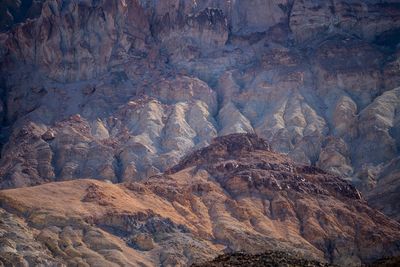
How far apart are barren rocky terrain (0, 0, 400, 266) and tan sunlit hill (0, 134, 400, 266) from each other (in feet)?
0.85

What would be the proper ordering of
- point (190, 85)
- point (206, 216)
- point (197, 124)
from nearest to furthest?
point (206, 216) → point (197, 124) → point (190, 85)

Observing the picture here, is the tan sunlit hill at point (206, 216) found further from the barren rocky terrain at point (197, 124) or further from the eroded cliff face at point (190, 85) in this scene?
the eroded cliff face at point (190, 85)

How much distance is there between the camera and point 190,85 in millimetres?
168000

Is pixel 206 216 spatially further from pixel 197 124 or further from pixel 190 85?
pixel 190 85

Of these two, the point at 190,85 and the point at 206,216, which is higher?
the point at 190,85

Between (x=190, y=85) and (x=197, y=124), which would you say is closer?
(x=197, y=124)

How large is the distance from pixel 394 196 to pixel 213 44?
7539 cm

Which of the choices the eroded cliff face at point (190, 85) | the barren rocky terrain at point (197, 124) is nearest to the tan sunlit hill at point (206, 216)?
the barren rocky terrain at point (197, 124)

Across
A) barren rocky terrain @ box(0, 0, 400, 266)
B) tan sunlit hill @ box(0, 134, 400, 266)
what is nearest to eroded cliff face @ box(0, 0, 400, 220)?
barren rocky terrain @ box(0, 0, 400, 266)

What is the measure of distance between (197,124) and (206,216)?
52541 mm

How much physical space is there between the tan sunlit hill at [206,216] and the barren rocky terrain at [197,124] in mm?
260

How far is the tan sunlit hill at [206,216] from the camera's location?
9200cm

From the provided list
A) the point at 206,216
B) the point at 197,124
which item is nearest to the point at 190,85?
the point at 197,124

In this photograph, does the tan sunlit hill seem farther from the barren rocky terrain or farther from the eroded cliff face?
the eroded cliff face
